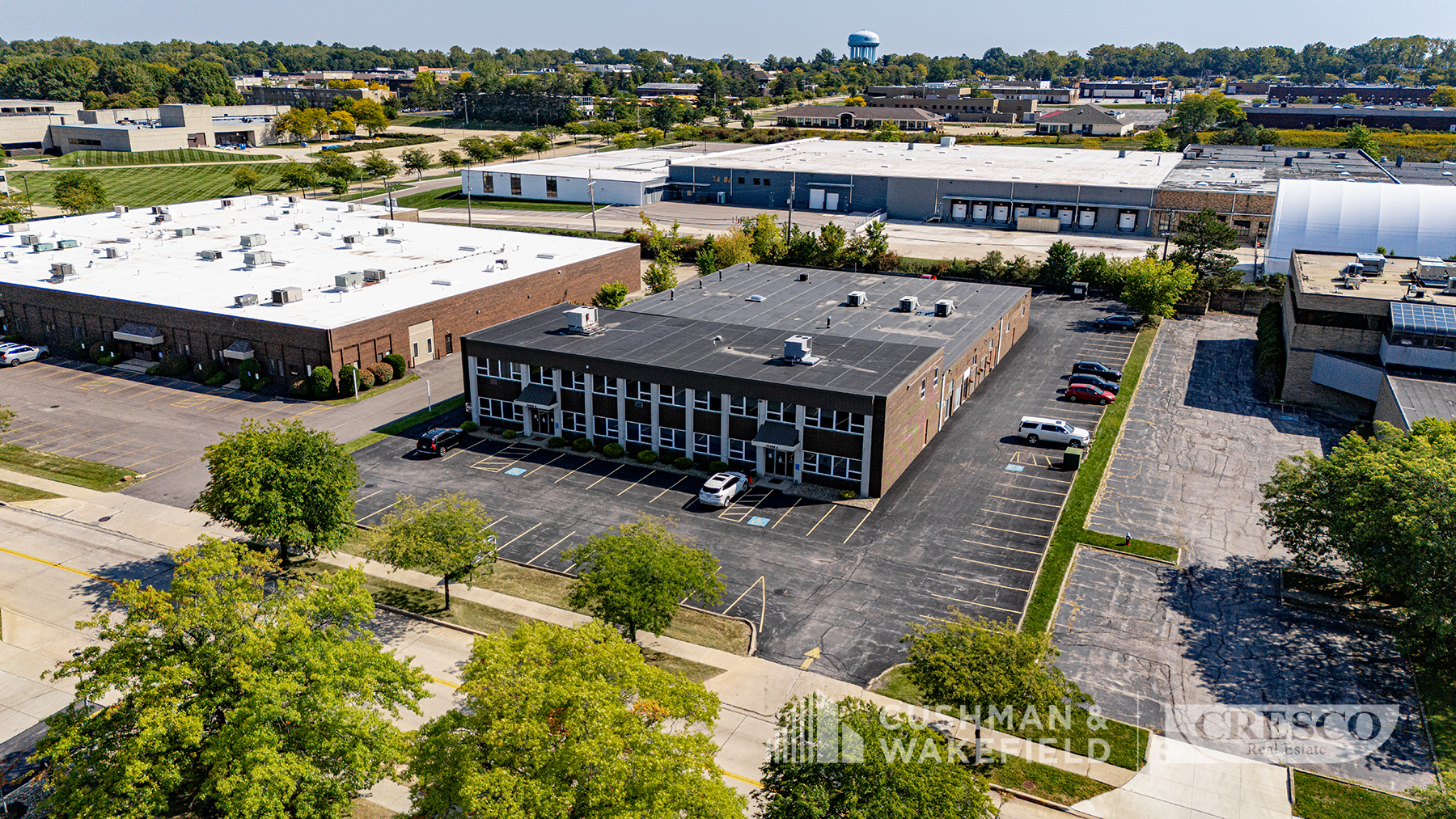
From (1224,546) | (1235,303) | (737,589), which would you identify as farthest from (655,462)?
(1235,303)

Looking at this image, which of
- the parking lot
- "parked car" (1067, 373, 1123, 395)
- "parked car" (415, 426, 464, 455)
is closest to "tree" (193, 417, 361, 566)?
the parking lot

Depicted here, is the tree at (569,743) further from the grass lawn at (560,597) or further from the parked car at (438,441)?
the parked car at (438,441)

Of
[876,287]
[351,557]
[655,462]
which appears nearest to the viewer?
[351,557]

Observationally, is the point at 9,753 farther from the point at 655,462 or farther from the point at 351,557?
the point at 655,462

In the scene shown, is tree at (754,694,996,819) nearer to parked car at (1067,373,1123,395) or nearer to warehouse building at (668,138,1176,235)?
parked car at (1067,373,1123,395)

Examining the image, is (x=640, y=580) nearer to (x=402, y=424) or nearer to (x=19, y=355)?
(x=402, y=424)

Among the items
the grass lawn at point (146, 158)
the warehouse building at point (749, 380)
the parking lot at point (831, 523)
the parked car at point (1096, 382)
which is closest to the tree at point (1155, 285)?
the parked car at point (1096, 382)
